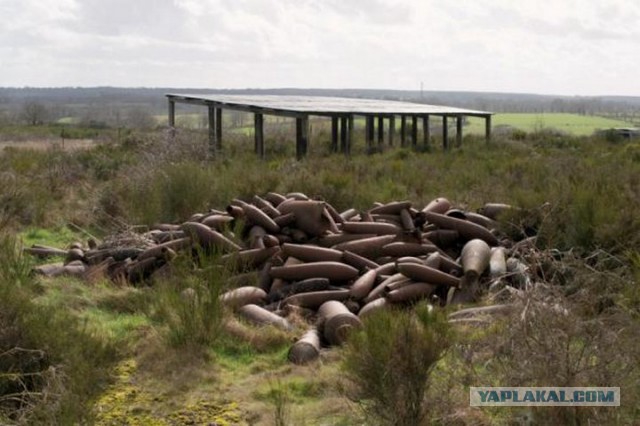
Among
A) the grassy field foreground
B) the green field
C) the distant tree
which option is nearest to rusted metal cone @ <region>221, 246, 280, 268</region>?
the grassy field foreground

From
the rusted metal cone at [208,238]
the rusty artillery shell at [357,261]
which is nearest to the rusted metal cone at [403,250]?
the rusty artillery shell at [357,261]

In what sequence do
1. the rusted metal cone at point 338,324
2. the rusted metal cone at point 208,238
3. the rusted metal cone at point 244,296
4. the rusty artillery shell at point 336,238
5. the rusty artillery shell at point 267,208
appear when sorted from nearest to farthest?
the rusted metal cone at point 338,324 < the rusted metal cone at point 244,296 < the rusted metal cone at point 208,238 < the rusty artillery shell at point 336,238 < the rusty artillery shell at point 267,208

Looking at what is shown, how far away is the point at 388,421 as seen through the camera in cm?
433

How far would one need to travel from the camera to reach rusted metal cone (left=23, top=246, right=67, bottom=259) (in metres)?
10.3

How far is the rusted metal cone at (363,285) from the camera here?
7.62 meters

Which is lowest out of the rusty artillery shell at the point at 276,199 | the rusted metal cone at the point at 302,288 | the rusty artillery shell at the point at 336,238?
the rusted metal cone at the point at 302,288

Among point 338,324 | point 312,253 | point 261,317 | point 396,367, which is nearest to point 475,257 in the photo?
point 312,253

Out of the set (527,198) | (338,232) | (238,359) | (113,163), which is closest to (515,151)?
(113,163)

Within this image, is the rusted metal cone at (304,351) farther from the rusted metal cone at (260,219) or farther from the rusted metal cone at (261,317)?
the rusted metal cone at (260,219)

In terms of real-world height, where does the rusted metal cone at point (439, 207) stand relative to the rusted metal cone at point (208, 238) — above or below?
above

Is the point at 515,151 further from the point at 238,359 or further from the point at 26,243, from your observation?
the point at 238,359

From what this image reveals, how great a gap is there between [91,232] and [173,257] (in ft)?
16.5

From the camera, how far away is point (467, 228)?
9.32 meters

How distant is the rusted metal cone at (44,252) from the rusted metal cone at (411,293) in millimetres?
5484
